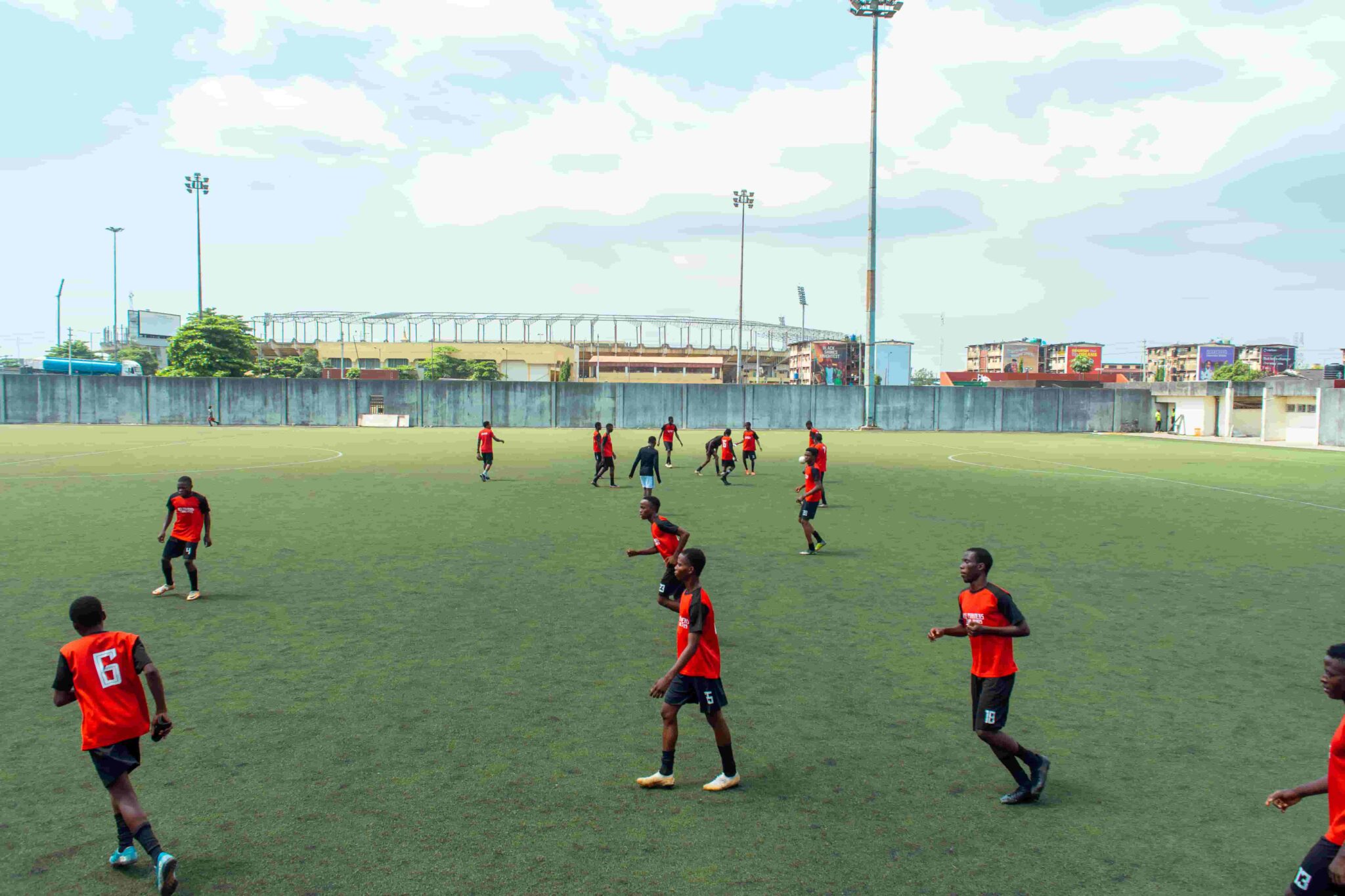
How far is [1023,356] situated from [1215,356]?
113 ft

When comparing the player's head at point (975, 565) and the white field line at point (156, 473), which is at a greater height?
the player's head at point (975, 565)

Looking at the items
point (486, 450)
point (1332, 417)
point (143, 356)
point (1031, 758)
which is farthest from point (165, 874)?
Answer: point (143, 356)

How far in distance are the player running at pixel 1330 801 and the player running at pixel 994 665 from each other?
1.85 metres

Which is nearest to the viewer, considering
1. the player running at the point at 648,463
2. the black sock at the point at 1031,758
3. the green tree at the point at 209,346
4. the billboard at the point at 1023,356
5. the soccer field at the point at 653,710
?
the soccer field at the point at 653,710

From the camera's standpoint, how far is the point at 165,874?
482cm

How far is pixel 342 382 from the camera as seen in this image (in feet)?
213

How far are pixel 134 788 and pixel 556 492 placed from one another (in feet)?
57.9

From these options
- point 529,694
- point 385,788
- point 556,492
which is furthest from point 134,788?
point 556,492

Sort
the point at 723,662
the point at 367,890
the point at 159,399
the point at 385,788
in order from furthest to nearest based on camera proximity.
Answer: the point at 159,399 → the point at 723,662 → the point at 385,788 → the point at 367,890

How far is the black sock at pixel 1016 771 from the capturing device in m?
6.09

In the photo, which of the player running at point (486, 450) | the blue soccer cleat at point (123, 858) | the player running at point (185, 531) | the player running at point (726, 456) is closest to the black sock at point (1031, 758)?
the blue soccer cleat at point (123, 858)

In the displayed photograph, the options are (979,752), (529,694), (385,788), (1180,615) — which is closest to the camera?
(385,788)

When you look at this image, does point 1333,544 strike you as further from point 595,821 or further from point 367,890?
point 367,890

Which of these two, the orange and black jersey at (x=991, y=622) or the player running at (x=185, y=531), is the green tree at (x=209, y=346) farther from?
the orange and black jersey at (x=991, y=622)
